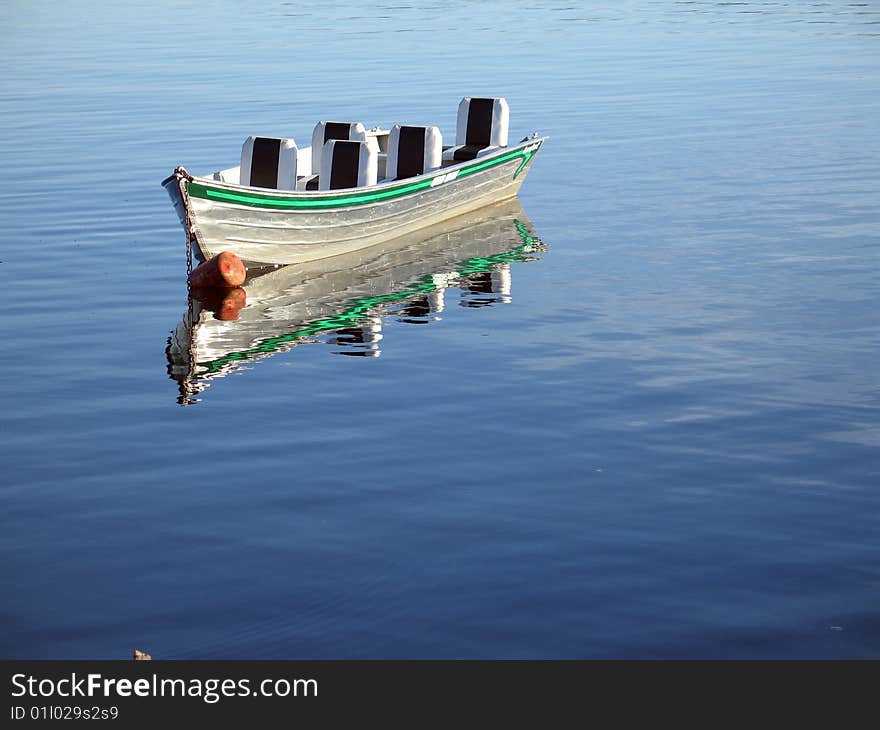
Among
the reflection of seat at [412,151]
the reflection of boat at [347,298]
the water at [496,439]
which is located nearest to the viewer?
the water at [496,439]

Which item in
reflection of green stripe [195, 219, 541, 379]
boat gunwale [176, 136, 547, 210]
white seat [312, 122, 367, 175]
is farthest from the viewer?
white seat [312, 122, 367, 175]

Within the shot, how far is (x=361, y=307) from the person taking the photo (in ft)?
69.3

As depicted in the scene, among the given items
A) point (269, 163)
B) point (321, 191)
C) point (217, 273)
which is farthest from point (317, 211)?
point (217, 273)

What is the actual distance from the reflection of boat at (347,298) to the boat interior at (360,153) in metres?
1.48

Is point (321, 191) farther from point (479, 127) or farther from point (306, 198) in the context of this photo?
point (479, 127)

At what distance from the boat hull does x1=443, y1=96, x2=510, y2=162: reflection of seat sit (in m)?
1.20

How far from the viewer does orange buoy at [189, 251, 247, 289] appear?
72.9ft

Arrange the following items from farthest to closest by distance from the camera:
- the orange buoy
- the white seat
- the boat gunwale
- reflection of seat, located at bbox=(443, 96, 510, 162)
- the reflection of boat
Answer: reflection of seat, located at bbox=(443, 96, 510, 162) → the white seat → the orange buoy → the boat gunwale → the reflection of boat

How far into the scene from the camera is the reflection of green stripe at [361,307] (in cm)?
1852

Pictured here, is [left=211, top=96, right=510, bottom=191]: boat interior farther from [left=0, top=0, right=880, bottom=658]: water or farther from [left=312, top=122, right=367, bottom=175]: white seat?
[left=0, top=0, right=880, bottom=658]: water

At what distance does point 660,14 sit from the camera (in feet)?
264

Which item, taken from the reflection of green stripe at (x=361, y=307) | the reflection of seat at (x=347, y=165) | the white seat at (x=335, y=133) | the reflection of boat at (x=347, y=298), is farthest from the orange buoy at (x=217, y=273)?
the white seat at (x=335, y=133)

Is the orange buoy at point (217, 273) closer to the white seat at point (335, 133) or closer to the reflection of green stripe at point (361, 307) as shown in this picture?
the reflection of green stripe at point (361, 307)

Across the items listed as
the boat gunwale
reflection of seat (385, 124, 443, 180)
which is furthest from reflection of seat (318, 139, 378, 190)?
reflection of seat (385, 124, 443, 180)
